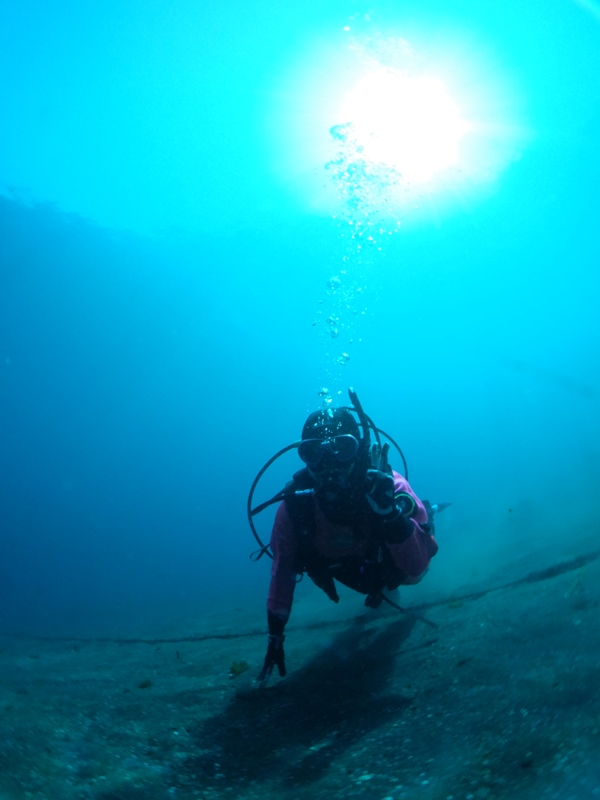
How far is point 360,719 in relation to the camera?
2768 mm

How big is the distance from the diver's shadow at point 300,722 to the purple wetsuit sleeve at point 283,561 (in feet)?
2.26

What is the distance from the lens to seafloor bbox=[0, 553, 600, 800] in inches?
71.9

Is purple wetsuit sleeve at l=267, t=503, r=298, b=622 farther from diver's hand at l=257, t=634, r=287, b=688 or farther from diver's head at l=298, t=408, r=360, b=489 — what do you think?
diver's head at l=298, t=408, r=360, b=489

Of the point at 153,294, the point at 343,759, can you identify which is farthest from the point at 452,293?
the point at 343,759

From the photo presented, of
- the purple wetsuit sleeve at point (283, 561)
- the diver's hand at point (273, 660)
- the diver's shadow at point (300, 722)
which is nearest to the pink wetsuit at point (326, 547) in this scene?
the purple wetsuit sleeve at point (283, 561)

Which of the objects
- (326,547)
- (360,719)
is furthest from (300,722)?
(326,547)

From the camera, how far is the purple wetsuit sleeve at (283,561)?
396 cm

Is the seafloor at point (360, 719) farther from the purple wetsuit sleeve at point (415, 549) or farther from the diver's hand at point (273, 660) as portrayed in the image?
the purple wetsuit sleeve at point (415, 549)

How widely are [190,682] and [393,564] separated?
7.38 feet

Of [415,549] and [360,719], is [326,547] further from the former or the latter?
[360,719]

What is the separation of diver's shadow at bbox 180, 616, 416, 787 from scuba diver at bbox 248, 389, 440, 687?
34 centimetres

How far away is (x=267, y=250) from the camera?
55844 millimetres

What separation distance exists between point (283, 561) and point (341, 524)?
0.63 meters

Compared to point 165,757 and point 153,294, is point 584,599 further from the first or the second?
point 153,294
